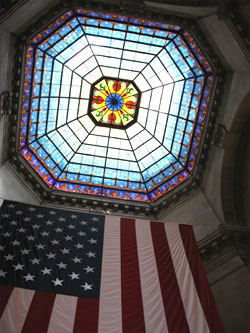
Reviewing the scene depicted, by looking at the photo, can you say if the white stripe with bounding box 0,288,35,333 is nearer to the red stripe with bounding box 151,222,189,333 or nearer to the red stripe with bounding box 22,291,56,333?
the red stripe with bounding box 22,291,56,333

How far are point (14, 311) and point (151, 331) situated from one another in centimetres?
307

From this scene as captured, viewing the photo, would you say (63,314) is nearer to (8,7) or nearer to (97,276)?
(97,276)

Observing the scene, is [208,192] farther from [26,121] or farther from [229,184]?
[26,121]

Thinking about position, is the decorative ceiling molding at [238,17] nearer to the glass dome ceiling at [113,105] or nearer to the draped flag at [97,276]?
the glass dome ceiling at [113,105]

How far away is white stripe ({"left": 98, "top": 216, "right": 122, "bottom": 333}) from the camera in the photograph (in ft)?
24.1

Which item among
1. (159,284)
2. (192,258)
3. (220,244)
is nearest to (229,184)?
(220,244)

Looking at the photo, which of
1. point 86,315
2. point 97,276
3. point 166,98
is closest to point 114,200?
point 166,98

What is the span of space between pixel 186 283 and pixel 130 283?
1560mm

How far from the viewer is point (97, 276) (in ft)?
29.0

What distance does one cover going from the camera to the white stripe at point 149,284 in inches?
298

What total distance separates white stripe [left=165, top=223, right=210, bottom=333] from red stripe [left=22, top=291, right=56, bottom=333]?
3.28 m

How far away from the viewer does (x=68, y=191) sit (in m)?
16.9

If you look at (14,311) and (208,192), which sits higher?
(208,192)

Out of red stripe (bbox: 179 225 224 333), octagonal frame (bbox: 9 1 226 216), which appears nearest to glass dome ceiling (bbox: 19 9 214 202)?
octagonal frame (bbox: 9 1 226 216)
